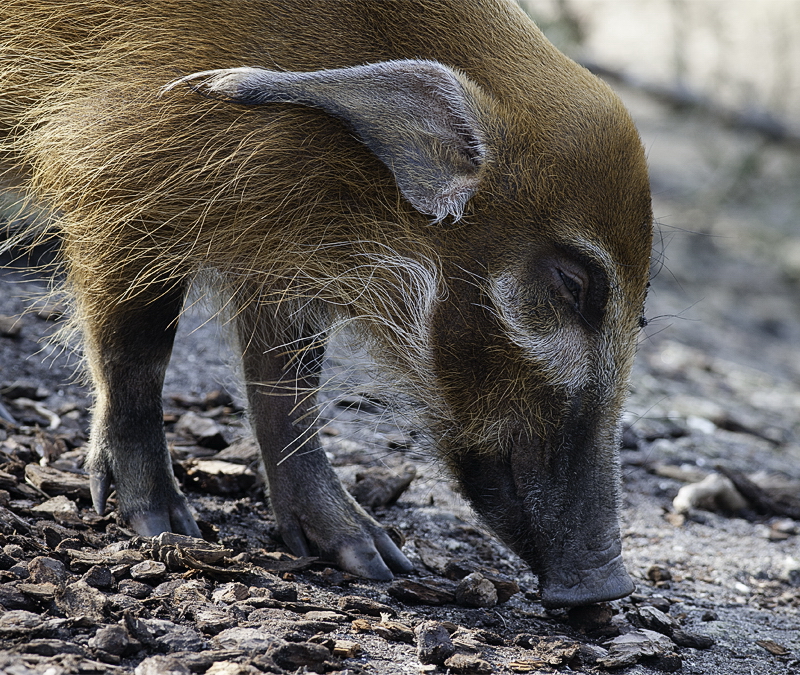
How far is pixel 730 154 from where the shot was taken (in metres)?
11.9

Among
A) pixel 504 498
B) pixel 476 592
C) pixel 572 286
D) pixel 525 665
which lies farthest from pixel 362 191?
pixel 525 665

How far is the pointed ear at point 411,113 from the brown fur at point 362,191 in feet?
0.18

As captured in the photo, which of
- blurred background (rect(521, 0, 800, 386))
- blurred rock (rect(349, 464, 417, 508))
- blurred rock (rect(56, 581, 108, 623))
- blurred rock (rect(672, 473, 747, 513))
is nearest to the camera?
blurred rock (rect(56, 581, 108, 623))

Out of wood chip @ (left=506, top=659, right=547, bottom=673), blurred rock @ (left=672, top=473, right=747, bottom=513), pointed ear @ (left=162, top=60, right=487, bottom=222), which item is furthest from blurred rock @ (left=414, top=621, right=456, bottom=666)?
blurred rock @ (left=672, top=473, right=747, bottom=513)

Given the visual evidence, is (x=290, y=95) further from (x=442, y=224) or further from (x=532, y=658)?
(x=532, y=658)

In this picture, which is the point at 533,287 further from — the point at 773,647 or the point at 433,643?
the point at 773,647

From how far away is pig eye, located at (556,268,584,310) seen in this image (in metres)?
2.72

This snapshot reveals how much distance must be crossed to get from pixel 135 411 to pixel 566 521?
141 cm

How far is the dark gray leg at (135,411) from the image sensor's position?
2932 mm

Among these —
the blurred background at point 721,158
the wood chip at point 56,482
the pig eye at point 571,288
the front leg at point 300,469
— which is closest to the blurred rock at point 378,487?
the front leg at point 300,469

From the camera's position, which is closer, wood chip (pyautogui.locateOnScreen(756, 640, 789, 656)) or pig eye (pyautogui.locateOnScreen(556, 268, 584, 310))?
pig eye (pyautogui.locateOnScreen(556, 268, 584, 310))

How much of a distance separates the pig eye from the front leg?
83 cm

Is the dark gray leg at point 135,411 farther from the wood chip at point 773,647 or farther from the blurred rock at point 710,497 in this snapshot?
the blurred rock at point 710,497

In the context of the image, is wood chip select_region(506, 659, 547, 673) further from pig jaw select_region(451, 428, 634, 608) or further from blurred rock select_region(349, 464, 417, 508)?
blurred rock select_region(349, 464, 417, 508)
